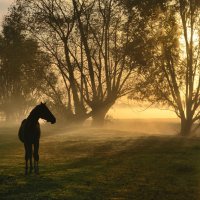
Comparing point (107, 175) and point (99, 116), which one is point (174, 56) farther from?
point (107, 175)

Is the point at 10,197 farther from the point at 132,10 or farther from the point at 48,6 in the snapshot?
the point at 48,6

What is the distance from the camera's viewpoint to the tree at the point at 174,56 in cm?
4381

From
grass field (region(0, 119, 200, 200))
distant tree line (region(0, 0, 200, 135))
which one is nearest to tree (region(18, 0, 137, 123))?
distant tree line (region(0, 0, 200, 135))

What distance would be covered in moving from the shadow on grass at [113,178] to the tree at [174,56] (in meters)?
16.6

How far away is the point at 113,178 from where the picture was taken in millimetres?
19109

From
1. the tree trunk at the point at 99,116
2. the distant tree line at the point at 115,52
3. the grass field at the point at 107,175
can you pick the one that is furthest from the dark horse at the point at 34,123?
the tree trunk at the point at 99,116

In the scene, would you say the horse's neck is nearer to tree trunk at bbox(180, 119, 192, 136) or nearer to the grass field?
the grass field

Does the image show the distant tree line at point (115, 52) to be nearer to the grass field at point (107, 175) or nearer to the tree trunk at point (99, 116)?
the tree trunk at point (99, 116)

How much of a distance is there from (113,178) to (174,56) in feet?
93.0

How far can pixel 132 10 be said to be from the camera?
47938 millimetres

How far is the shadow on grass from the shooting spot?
15.9 m

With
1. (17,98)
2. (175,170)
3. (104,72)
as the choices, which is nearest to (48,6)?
(104,72)

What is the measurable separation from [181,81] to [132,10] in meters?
9.62

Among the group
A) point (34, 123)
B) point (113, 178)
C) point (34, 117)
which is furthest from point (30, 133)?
point (113, 178)
